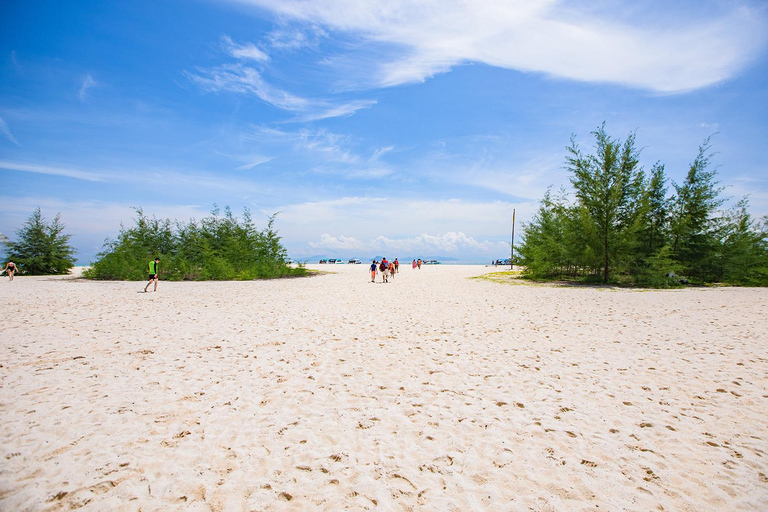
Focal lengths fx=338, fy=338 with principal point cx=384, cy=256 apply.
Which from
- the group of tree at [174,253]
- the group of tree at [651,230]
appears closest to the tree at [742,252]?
the group of tree at [651,230]

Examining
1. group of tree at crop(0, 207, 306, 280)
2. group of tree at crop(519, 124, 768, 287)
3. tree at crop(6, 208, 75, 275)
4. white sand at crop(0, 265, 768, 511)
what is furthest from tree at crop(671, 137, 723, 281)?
tree at crop(6, 208, 75, 275)

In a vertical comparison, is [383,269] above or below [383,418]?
above

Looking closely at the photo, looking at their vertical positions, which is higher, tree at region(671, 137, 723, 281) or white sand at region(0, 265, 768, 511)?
tree at region(671, 137, 723, 281)

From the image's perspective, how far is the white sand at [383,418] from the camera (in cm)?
304

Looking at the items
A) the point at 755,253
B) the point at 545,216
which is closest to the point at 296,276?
the point at 545,216

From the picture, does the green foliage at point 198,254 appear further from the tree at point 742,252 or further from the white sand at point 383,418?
the tree at point 742,252

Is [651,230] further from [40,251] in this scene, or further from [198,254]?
[40,251]

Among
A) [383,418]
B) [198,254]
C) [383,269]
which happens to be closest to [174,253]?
[198,254]

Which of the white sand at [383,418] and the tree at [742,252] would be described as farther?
the tree at [742,252]

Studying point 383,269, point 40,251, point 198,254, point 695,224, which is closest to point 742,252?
point 695,224

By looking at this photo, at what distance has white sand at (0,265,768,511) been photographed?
304cm

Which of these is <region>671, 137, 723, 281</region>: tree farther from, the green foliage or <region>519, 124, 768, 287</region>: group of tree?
the green foliage

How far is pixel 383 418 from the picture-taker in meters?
4.41

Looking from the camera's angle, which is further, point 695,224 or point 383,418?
point 695,224
